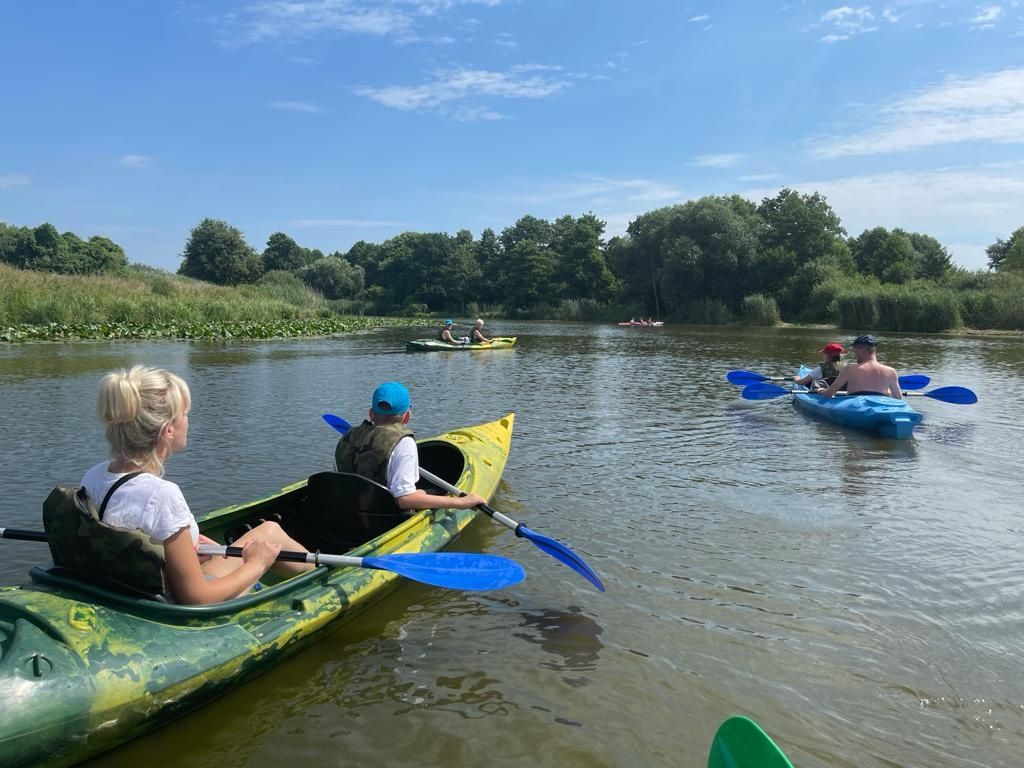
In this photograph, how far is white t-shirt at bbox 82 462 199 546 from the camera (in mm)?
2951

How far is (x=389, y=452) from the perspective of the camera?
480 cm

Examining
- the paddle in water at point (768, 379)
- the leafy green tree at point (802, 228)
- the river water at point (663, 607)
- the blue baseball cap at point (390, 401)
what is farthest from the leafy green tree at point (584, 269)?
the blue baseball cap at point (390, 401)

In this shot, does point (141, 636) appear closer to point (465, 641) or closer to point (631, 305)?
point (465, 641)

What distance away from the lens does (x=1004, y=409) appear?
1216cm

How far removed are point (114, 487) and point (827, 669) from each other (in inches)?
145

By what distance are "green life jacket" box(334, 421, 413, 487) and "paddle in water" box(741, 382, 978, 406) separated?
8504 mm

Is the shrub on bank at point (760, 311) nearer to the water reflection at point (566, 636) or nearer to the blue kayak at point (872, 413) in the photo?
the blue kayak at point (872, 413)

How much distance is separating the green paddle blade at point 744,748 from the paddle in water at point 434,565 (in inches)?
76.7

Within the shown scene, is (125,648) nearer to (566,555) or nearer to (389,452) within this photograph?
(389,452)

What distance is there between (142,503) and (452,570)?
5.75ft

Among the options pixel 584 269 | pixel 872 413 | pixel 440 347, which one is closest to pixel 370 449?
pixel 872 413

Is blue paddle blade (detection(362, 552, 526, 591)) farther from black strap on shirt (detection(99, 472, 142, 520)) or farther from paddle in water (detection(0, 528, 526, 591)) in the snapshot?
black strap on shirt (detection(99, 472, 142, 520))

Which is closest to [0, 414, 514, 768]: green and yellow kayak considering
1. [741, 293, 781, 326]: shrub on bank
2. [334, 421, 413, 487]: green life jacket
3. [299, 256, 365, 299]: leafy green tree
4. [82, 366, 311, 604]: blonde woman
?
[82, 366, 311, 604]: blonde woman

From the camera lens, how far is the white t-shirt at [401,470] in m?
4.74
